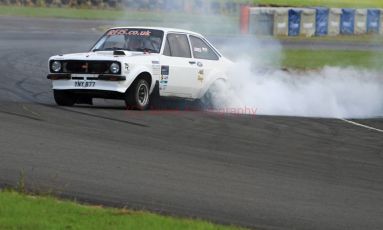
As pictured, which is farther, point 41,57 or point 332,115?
point 41,57

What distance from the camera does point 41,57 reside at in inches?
907

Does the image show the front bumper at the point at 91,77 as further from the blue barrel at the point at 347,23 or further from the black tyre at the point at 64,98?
the blue barrel at the point at 347,23

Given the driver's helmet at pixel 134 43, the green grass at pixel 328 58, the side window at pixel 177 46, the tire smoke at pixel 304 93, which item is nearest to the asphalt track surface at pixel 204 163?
the side window at pixel 177 46

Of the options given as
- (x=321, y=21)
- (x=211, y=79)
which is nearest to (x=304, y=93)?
(x=211, y=79)

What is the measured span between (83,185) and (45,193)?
54 centimetres

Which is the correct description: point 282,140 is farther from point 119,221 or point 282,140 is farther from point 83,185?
point 119,221

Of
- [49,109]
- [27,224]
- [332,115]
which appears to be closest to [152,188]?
[27,224]

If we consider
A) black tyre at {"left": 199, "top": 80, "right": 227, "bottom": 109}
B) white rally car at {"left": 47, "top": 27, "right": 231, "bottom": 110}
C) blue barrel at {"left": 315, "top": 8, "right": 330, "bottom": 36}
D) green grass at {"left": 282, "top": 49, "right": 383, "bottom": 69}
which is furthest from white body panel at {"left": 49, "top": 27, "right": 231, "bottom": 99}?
blue barrel at {"left": 315, "top": 8, "right": 330, "bottom": 36}

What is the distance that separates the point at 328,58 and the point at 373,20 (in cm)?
1173

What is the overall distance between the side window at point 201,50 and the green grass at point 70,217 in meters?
7.98

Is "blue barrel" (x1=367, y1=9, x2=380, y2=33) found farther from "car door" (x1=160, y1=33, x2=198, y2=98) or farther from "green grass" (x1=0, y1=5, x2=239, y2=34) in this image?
"car door" (x1=160, y1=33, x2=198, y2=98)

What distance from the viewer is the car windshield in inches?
555

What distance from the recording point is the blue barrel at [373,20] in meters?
38.5

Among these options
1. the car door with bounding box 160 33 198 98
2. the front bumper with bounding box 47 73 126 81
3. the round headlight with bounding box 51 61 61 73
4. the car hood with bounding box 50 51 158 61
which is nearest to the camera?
the front bumper with bounding box 47 73 126 81
